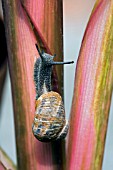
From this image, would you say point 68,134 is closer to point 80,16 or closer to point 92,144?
point 92,144

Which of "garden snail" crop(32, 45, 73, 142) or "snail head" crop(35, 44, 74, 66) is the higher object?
"snail head" crop(35, 44, 74, 66)

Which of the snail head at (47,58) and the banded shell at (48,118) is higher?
the snail head at (47,58)

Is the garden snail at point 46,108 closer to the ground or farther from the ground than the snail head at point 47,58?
closer to the ground

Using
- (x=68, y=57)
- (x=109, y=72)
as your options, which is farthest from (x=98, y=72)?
(x=68, y=57)

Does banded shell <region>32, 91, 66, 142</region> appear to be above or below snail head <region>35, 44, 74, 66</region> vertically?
below
